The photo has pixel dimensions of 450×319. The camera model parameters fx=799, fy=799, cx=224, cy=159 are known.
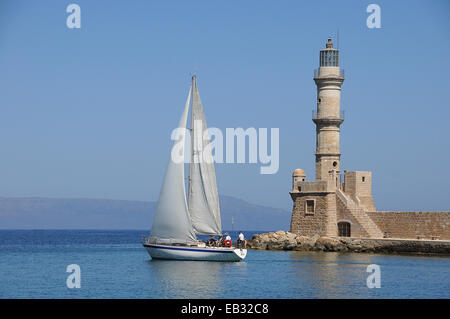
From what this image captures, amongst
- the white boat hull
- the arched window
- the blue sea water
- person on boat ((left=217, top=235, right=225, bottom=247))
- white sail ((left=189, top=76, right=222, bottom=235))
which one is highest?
white sail ((left=189, top=76, right=222, bottom=235))

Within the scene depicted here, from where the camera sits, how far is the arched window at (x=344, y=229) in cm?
5456

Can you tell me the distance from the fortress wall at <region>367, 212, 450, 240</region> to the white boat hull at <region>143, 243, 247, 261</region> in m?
14.6

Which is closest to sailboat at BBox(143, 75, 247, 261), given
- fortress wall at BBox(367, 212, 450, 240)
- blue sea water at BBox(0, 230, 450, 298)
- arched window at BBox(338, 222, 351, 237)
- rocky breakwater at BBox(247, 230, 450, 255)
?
blue sea water at BBox(0, 230, 450, 298)

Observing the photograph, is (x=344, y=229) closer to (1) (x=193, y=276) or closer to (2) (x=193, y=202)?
(2) (x=193, y=202)

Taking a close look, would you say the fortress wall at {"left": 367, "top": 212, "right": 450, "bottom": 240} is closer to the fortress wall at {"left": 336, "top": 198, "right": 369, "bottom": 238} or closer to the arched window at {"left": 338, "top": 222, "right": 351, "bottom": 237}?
the fortress wall at {"left": 336, "top": 198, "right": 369, "bottom": 238}

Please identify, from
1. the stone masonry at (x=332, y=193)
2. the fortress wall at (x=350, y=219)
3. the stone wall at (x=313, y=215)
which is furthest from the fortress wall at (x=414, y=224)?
the stone wall at (x=313, y=215)

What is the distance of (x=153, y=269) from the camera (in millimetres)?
40500

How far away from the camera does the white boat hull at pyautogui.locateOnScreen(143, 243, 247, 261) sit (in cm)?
4231

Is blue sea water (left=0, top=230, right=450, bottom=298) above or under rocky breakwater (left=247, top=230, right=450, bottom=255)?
under

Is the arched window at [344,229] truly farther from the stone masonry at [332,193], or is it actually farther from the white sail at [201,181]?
the white sail at [201,181]

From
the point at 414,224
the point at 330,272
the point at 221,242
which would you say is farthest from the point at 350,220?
the point at 330,272

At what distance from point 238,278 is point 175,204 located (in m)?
7.08
